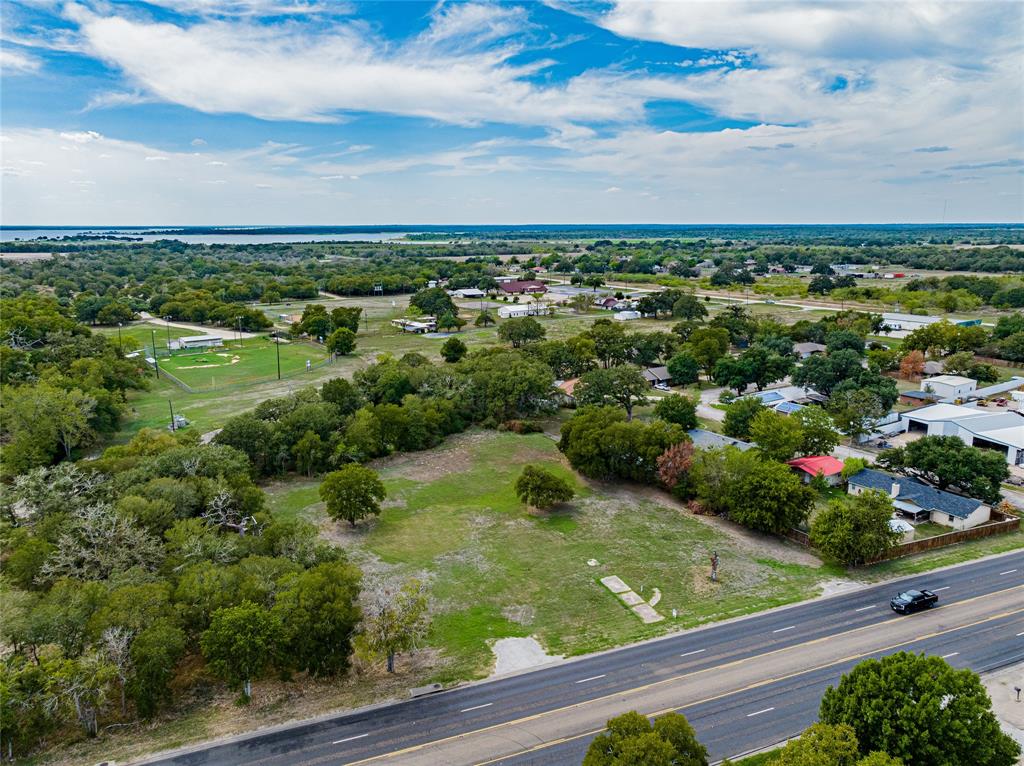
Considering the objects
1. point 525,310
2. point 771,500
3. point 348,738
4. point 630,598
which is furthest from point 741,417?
point 525,310

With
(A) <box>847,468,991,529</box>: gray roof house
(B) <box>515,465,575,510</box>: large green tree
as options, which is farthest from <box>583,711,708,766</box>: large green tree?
(A) <box>847,468,991,529</box>: gray roof house

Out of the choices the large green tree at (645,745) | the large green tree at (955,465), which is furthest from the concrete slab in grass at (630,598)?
the large green tree at (955,465)

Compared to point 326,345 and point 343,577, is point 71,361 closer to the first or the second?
point 326,345

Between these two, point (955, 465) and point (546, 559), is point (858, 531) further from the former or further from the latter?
point (546, 559)

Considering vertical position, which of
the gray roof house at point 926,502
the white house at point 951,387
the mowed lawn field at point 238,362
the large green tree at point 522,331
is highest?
the large green tree at point 522,331

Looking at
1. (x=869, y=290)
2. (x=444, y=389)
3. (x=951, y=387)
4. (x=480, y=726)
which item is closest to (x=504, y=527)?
(x=480, y=726)

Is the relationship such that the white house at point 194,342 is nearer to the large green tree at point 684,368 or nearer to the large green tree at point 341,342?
the large green tree at point 341,342

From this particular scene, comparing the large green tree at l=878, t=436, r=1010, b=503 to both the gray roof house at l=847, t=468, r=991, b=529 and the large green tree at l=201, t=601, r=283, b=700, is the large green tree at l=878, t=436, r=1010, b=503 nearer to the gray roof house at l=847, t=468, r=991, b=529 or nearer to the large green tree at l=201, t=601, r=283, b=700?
the gray roof house at l=847, t=468, r=991, b=529
